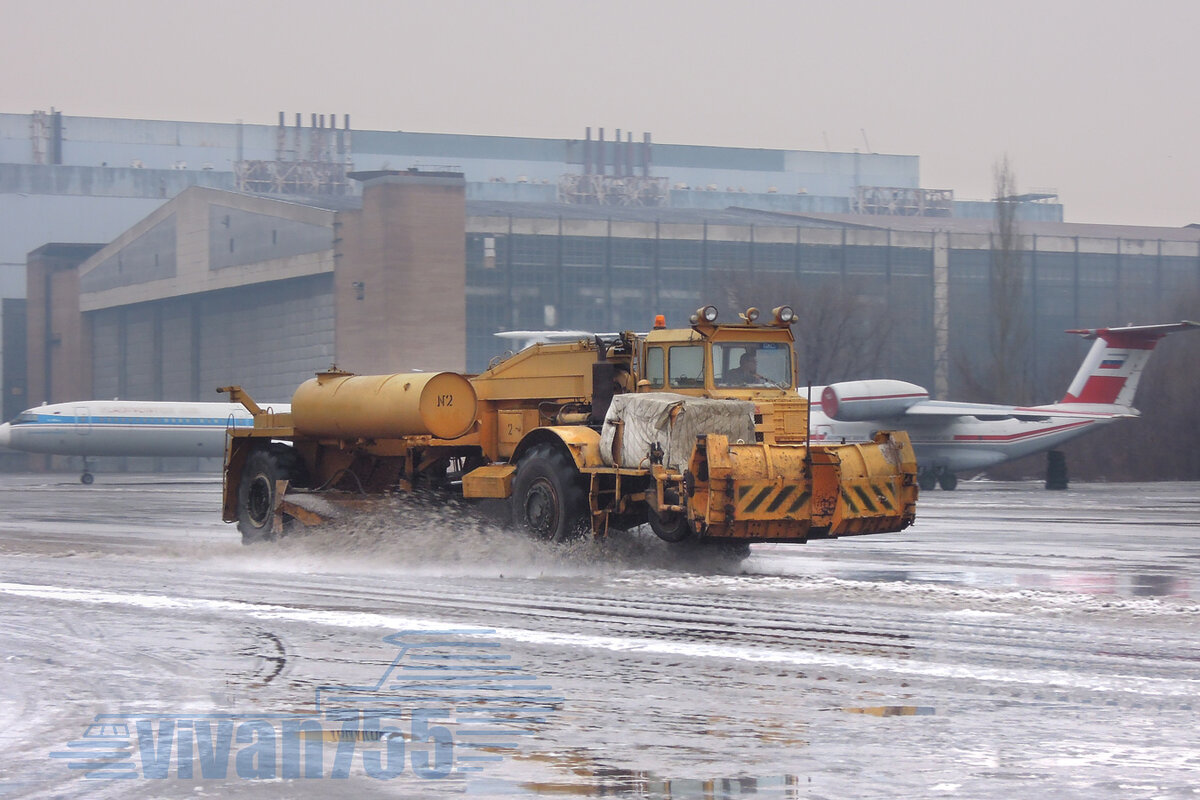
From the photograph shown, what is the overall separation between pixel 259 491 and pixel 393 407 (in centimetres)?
326

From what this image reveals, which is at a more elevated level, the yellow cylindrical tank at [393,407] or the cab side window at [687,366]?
the cab side window at [687,366]

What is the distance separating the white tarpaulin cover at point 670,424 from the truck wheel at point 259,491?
20.0 ft

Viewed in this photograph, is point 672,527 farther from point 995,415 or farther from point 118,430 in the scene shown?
point 118,430

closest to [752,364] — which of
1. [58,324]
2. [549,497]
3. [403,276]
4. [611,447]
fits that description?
[611,447]

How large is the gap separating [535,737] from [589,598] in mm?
5927

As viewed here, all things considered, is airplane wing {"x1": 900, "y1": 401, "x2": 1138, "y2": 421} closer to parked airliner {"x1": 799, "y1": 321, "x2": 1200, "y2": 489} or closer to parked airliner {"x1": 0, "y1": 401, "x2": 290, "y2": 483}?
parked airliner {"x1": 799, "y1": 321, "x2": 1200, "y2": 489}

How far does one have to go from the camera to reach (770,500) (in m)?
14.8

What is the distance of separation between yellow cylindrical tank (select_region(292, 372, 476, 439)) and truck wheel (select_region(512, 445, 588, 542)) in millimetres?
1542

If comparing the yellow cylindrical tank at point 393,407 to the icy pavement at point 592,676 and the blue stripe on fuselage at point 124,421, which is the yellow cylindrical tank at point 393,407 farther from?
the blue stripe on fuselage at point 124,421

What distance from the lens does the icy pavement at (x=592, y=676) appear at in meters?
6.38

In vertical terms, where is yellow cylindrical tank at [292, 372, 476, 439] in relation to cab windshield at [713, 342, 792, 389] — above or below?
below

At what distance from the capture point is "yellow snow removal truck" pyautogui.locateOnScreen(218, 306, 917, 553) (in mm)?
14891

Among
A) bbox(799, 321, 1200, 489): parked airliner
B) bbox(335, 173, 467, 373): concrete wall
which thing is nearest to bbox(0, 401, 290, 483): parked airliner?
bbox(335, 173, 467, 373): concrete wall

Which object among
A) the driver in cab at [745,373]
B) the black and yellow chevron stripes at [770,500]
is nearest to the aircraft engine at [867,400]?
the driver in cab at [745,373]
